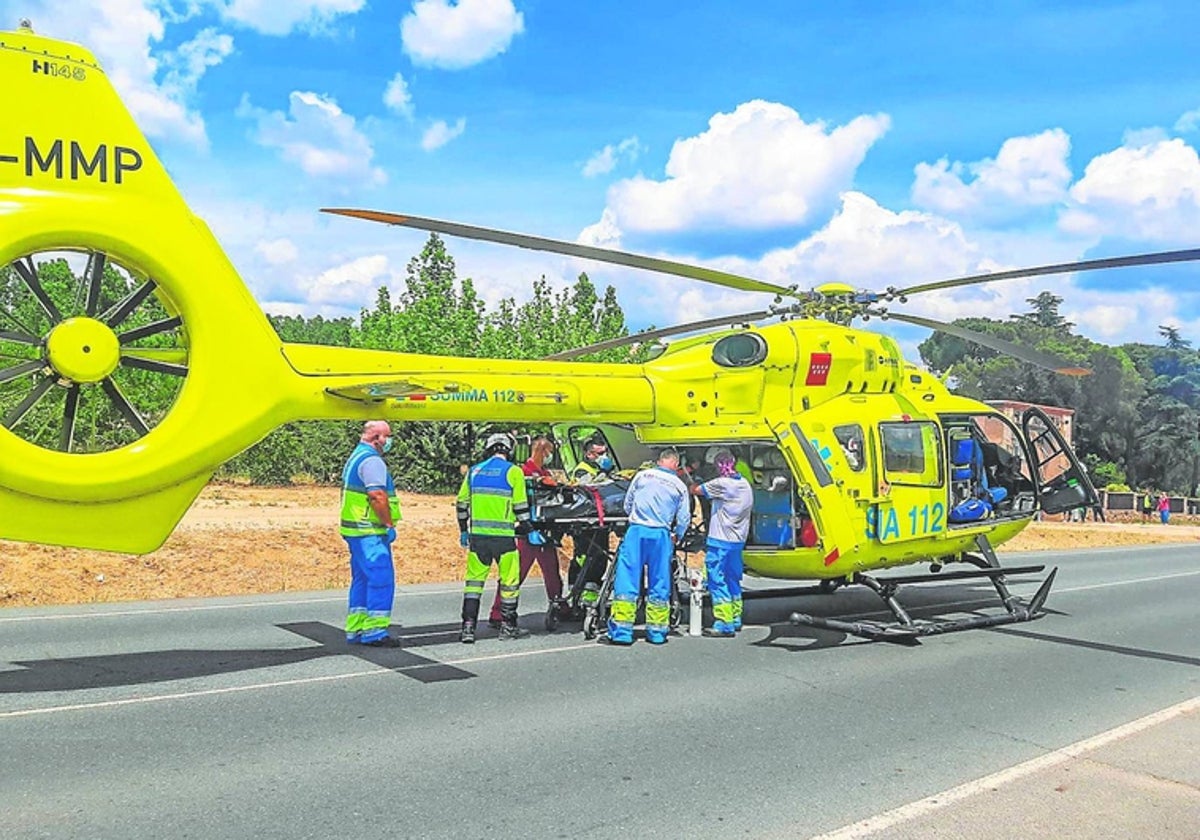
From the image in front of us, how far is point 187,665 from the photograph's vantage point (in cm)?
758

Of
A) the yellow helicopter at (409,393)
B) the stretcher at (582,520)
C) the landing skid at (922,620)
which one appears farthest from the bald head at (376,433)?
the landing skid at (922,620)

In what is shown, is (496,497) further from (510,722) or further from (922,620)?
(922,620)

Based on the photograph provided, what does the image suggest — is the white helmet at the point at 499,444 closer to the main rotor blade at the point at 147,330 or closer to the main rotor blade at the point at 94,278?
the main rotor blade at the point at 147,330

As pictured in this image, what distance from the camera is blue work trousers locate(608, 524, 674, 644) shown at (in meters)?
8.68

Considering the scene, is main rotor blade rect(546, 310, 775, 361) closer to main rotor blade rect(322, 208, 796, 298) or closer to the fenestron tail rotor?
main rotor blade rect(322, 208, 796, 298)

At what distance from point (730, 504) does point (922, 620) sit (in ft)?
10.4

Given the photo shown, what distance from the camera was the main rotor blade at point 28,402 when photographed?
20.5ft

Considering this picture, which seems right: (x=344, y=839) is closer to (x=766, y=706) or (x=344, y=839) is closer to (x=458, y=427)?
(x=766, y=706)

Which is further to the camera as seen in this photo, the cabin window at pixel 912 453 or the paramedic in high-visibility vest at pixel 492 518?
the cabin window at pixel 912 453

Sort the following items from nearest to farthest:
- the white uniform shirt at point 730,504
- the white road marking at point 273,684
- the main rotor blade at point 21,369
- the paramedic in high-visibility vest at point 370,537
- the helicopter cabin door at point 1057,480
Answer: the main rotor blade at point 21,369 < the white road marking at point 273,684 < the paramedic in high-visibility vest at point 370,537 < the white uniform shirt at point 730,504 < the helicopter cabin door at point 1057,480

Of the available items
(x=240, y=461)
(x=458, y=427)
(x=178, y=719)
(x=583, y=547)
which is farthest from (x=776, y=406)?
(x=240, y=461)

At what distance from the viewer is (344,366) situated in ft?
24.5

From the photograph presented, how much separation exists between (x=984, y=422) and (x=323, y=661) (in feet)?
25.9

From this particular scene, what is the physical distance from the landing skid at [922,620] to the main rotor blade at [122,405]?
5.76 meters
